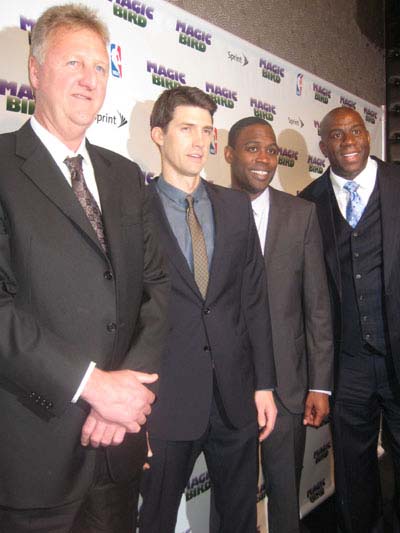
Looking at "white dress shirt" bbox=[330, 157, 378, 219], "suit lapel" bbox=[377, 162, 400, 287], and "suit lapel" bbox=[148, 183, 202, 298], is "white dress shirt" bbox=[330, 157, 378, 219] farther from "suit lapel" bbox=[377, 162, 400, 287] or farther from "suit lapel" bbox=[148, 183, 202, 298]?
"suit lapel" bbox=[148, 183, 202, 298]

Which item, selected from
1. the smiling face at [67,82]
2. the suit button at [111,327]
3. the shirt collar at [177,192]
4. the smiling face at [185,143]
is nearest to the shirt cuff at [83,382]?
the suit button at [111,327]

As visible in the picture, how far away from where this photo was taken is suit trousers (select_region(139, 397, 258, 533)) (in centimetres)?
174

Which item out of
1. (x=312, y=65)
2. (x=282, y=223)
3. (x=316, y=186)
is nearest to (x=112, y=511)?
(x=282, y=223)

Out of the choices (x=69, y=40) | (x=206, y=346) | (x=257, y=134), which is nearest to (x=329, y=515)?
(x=206, y=346)

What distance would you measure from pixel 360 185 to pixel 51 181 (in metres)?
1.81

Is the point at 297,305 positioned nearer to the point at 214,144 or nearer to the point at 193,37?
the point at 214,144

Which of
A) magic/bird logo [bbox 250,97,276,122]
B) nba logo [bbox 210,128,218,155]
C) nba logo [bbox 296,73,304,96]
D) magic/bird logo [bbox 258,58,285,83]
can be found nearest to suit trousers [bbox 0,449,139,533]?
nba logo [bbox 210,128,218,155]

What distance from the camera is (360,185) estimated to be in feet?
8.20

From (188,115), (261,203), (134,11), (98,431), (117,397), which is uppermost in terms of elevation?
(134,11)

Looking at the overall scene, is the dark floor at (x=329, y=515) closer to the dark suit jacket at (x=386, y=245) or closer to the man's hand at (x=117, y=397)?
the dark suit jacket at (x=386, y=245)

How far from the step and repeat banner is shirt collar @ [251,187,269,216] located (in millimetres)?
459

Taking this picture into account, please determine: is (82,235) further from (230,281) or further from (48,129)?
(230,281)

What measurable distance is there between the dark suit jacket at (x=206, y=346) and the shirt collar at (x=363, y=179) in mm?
912

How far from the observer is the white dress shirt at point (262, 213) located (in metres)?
2.28
